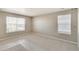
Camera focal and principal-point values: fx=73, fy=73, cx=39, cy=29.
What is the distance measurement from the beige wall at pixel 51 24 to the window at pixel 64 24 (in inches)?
2.1

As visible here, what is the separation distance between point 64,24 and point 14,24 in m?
0.92

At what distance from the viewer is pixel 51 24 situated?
4.56ft

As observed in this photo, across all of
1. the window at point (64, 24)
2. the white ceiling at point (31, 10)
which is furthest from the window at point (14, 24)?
the window at point (64, 24)

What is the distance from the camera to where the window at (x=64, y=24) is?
1.30 m

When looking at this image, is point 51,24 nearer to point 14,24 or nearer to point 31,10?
point 31,10

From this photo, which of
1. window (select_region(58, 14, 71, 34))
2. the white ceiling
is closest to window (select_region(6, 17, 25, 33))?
the white ceiling

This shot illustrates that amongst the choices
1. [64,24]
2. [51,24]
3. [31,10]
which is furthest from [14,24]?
[64,24]

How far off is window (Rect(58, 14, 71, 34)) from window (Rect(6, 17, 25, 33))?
69 centimetres

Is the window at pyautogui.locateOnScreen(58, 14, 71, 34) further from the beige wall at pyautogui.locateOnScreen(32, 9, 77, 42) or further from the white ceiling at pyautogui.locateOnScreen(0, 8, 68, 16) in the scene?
the white ceiling at pyautogui.locateOnScreen(0, 8, 68, 16)

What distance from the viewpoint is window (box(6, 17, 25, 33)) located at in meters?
1.33

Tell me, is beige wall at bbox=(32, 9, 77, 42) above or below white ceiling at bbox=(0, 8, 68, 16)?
below

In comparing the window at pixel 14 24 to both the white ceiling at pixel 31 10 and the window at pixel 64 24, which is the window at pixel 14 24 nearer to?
the white ceiling at pixel 31 10
